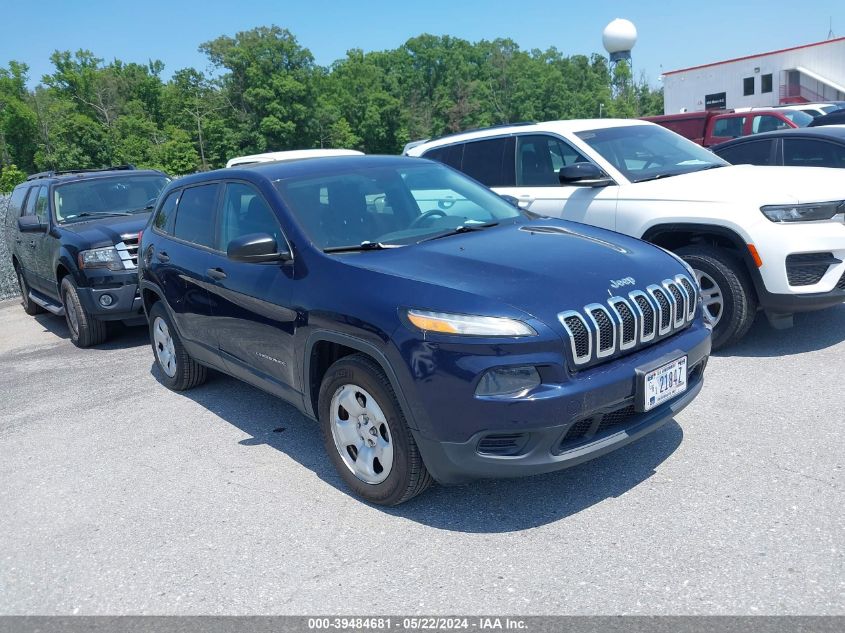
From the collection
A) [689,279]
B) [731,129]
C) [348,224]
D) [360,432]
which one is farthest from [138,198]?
A: [731,129]

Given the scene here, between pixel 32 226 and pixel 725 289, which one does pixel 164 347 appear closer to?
pixel 32 226

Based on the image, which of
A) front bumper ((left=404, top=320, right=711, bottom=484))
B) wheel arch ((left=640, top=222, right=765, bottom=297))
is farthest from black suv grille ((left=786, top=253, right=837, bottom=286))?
front bumper ((left=404, top=320, right=711, bottom=484))

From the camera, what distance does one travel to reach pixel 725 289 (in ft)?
18.6

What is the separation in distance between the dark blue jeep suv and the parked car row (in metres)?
0.01

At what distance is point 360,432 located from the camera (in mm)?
3895

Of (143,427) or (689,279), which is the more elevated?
(689,279)

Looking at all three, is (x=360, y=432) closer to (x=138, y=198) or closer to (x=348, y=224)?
(x=348, y=224)

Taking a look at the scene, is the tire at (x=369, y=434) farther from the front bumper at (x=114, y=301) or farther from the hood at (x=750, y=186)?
the front bumper at (x=114, y=301)

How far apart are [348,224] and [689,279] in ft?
6.27

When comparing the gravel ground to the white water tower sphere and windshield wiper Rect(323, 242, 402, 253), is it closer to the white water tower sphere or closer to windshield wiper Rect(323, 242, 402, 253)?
windshield wiper Rect(323, 242, 402, 253)

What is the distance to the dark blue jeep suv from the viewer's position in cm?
331

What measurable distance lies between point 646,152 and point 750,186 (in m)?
1.25

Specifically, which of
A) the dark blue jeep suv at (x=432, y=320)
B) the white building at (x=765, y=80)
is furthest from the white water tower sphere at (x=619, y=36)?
the dark blue jeep suv at (x=432, y=320)

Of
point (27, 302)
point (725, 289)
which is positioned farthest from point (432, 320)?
point (27, 302)
